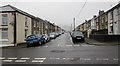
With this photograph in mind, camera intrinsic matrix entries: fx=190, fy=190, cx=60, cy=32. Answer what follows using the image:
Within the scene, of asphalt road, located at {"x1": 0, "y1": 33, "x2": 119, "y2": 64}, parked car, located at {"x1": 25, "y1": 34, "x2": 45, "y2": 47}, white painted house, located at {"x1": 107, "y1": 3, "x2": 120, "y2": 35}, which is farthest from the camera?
white painted house, located at {"x1": 107, "y1": 3, "x2": 120, "y2": 35}

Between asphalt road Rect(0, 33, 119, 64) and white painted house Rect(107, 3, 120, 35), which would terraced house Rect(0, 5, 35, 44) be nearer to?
asphalt road Rect(0, 33, 119, 64)

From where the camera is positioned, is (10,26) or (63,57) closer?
(63,57)

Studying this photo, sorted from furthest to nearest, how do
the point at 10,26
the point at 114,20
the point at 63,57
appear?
the point at 114,20, the point at 10,26, the point at 63,57

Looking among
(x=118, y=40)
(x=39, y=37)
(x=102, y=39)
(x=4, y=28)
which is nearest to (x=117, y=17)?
(x=102, y=39)

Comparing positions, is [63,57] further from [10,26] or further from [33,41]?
[10,26]

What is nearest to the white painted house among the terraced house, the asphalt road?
the terraced house

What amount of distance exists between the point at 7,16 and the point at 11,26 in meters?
1.65

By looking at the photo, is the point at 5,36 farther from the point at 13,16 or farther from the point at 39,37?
the point at 39,37

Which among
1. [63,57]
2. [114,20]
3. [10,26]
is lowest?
[63,57]

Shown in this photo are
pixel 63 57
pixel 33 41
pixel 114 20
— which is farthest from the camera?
pixel 114 20

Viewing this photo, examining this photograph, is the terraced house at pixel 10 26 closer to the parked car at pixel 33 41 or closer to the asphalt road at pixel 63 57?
the parked car at pixel 33 41

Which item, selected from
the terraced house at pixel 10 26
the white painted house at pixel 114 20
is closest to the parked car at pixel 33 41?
the terraced house at pixel 10 26

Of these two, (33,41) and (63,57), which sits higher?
(33,41)

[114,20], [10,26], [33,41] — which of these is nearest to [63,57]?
[33,41]
